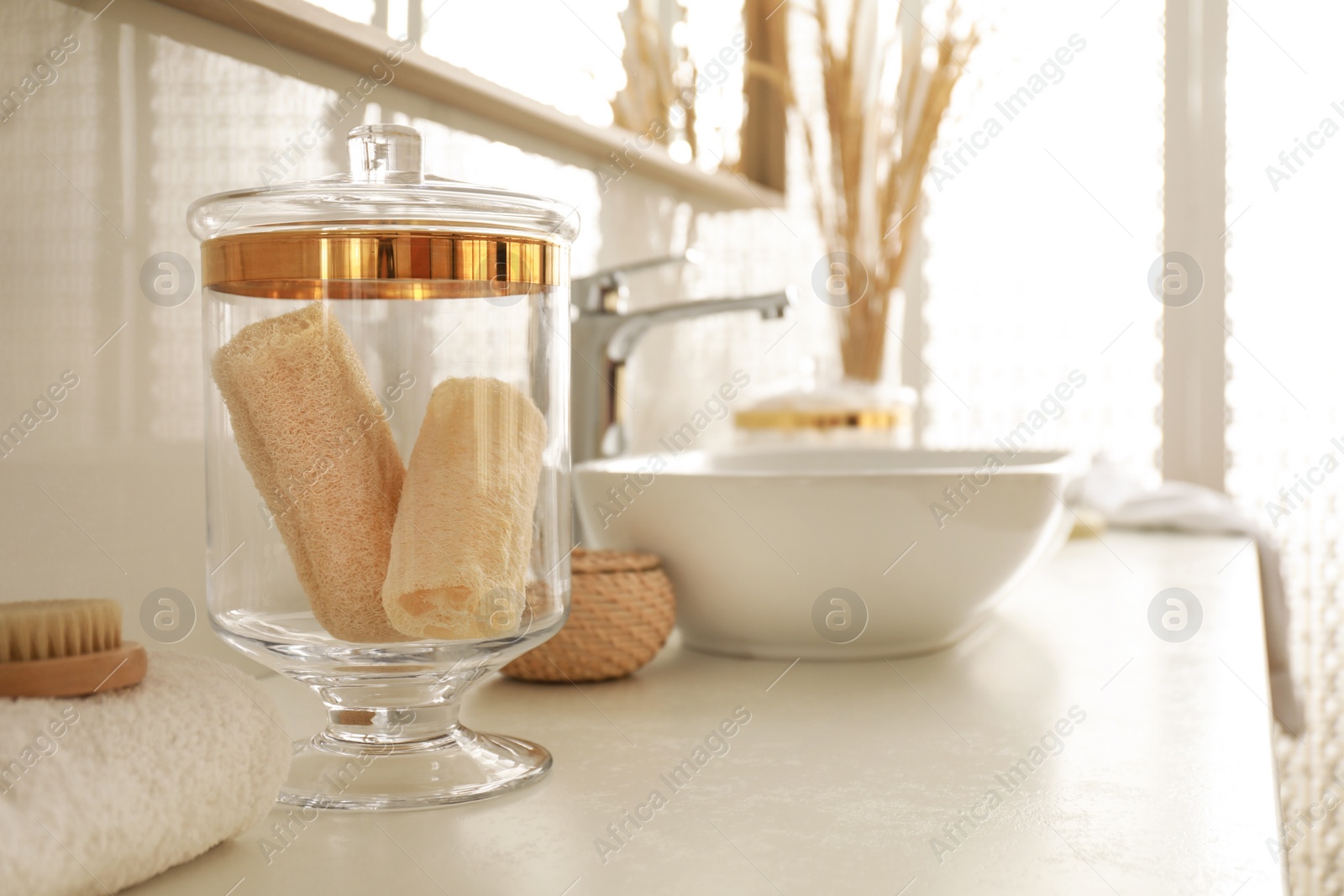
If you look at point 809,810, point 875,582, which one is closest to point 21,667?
point 809,810

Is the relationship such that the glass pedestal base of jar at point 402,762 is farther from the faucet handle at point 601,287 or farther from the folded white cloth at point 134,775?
the faucet handle at point 601,287

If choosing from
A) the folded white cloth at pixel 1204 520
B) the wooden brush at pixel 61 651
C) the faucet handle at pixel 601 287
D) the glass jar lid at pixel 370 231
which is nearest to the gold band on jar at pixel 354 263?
the glass jar lid at pixel 370 231

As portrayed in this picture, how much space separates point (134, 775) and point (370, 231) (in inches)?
7.7

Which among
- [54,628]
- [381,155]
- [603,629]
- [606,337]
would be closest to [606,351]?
[606,337]

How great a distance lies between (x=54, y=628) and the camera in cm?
32

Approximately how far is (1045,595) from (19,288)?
72 centimetres

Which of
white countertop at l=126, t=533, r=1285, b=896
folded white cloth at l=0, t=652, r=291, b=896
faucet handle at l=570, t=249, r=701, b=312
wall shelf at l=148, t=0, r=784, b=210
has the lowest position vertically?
white countertop at l=126, t=533, r=1285, b=896

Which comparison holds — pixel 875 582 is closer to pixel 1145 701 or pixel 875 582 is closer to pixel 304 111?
pixel 1145 701

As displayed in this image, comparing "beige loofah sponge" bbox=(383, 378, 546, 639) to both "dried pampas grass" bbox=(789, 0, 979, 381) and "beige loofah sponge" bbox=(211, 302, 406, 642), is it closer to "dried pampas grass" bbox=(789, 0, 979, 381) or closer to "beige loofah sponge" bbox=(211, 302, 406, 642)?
"beige loofah sponge" bbox=(211, 302, 406, 642)

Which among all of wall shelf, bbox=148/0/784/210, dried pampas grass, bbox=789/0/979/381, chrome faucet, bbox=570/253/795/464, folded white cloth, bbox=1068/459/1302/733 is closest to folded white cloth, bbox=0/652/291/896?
wall shelf, bbox=148/0/784/210

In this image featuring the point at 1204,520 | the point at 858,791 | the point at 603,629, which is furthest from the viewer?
the point at 1204,520

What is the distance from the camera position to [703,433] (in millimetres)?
1498

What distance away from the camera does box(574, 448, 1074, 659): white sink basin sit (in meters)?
0.63

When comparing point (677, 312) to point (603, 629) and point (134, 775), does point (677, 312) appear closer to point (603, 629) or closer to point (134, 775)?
point (603, 629)
